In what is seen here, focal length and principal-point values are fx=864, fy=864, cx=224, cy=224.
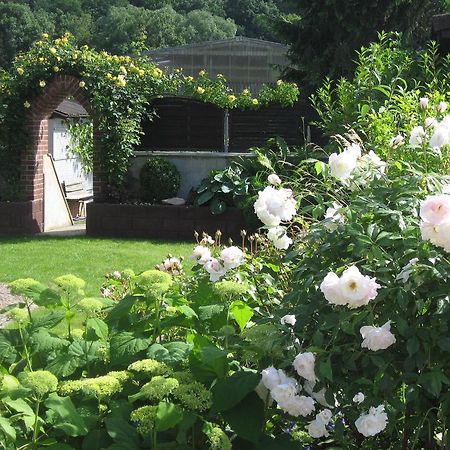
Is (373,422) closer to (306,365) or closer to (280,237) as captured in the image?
(306,365)

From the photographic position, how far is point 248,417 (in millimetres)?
2764

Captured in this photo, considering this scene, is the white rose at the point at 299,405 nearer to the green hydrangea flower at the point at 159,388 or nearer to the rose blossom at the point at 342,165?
the green hydrangea flower at the point at 159,388

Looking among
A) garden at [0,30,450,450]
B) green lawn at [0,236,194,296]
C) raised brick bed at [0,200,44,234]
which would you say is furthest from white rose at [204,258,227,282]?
raised brick bed at [0,200,44,234]

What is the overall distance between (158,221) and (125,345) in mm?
10169

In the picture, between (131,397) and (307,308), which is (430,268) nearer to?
(307,308)

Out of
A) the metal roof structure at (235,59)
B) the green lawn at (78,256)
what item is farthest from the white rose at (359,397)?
the metal roof structure at (235,59)

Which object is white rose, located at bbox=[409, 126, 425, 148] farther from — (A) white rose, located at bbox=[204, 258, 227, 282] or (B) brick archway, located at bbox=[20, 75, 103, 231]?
(B) brick archway, located at bbox=[20, 75, 103, 231]

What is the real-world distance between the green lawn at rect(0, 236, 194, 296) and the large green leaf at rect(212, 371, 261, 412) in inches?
219

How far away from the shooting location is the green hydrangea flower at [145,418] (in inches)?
103

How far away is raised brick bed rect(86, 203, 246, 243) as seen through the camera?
12695 millimetres

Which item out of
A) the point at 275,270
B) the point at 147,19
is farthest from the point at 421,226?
the point at 147,19

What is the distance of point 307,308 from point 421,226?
1.48 ft

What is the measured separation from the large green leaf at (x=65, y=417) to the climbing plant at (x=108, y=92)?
10.7 meters

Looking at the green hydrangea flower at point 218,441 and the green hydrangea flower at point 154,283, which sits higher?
the green hydrangea flower at point 154,283
